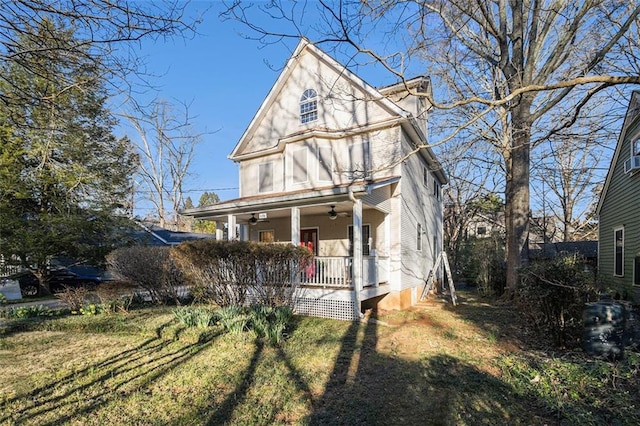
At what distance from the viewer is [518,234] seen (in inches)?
432

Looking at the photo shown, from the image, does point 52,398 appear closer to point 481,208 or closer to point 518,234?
point 518,234

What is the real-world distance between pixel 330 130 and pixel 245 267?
5.95 metres

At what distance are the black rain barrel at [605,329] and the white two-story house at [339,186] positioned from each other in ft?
15.0

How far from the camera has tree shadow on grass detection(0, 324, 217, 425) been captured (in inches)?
153

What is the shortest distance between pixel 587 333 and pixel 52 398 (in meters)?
7.49

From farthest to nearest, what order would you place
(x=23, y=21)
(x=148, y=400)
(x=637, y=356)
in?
(x=637, y=356) → (x=148, y=400) → (x=23, y=21)

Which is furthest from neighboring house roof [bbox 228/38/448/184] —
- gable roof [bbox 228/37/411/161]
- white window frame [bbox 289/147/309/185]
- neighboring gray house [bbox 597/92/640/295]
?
neighboring gray house [bbox 597/92/640/295]

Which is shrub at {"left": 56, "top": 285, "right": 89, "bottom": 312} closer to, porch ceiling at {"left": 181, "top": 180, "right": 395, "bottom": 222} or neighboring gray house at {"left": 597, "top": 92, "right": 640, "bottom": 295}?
porch ceiling at {"left": 181, "top": 180, "right": 395, "bottom": 222}

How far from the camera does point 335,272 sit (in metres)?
9.16

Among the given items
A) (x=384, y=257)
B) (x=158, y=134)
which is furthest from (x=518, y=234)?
(x=158, y=134)

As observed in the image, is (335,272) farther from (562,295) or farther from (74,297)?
(74,297)

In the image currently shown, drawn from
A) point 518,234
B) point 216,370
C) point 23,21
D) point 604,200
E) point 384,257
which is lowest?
point 216,370

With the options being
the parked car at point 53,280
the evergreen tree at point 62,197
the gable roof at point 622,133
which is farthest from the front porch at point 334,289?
the parked car at point 53,280

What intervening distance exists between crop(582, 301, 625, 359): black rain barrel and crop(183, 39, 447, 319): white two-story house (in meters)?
4.57
